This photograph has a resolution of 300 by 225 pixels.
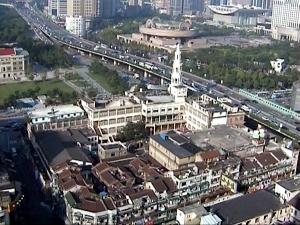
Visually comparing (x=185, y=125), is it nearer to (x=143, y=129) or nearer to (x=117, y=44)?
(x=143, y=129)

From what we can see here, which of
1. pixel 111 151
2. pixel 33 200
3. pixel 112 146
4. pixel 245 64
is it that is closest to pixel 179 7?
pixel 245 64

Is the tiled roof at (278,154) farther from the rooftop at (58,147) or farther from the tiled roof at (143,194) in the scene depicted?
the rooftop at (58,147)

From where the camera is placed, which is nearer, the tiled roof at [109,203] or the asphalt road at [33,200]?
the tiled roof at [109,203]

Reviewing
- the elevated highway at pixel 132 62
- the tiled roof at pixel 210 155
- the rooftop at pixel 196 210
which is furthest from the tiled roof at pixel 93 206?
the elevated highway at pixel 132 62

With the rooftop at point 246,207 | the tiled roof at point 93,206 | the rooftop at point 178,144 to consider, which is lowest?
the rooftop at point 246,207

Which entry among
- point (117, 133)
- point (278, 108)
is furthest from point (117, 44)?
point (117, 133)

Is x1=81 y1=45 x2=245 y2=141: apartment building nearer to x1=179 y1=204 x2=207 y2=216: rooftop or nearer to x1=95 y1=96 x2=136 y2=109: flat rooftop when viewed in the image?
x1=95 y1=96 x2=136 y2=109: flat rooftop
